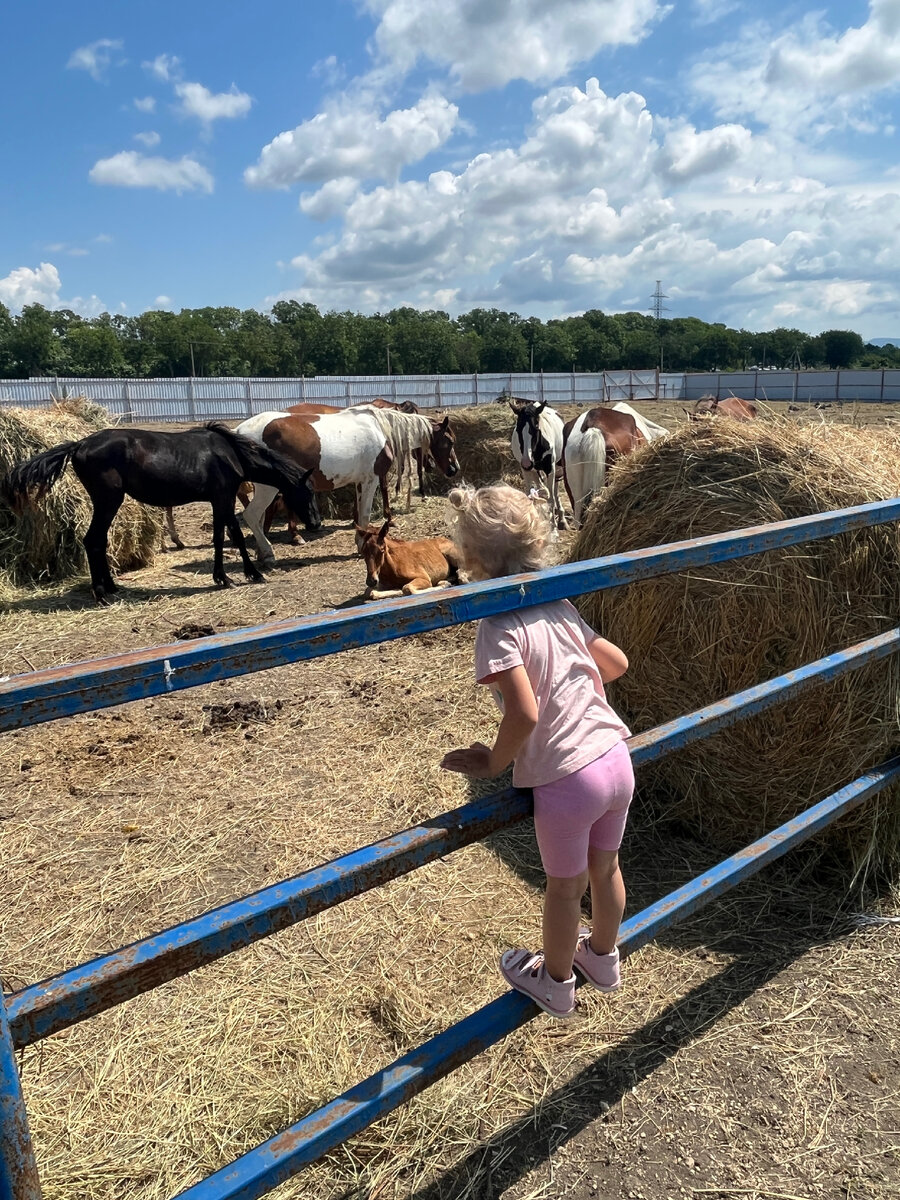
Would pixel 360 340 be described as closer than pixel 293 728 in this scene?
No

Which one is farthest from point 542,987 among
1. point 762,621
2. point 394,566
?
point 394,566

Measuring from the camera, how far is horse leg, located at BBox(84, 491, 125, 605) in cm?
797

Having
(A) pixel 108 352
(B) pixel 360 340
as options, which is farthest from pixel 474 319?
(A) pixel 108 352

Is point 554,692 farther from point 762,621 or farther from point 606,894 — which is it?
point 762,621

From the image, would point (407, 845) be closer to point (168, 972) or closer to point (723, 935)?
point (168, 972)

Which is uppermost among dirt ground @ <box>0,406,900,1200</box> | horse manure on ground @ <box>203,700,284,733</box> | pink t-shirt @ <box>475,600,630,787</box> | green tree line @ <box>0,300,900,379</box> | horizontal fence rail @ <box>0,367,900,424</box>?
green tree line @ <box>0,300,900,379</box>

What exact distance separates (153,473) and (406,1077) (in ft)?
24.9

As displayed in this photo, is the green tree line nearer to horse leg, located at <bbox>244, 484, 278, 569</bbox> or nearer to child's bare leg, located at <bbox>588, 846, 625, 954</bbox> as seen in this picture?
horse leg, located at <bbox>244, 484, 278, 569</bbox>

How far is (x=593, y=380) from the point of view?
1853 inches

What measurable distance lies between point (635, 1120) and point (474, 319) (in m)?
117

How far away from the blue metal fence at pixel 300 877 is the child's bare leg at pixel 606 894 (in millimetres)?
110

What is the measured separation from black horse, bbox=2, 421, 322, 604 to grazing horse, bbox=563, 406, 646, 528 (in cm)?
328

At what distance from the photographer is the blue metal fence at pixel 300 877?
1098 mm

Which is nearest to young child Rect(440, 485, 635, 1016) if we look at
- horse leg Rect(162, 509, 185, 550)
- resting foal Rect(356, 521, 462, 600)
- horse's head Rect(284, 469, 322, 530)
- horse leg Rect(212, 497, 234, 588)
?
resting foal Rect(356, 521, 462, 600)
